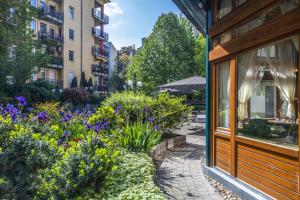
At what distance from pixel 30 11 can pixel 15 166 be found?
1722 centimetres

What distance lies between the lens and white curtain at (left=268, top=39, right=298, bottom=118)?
3.54 meters

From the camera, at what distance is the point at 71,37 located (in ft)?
105

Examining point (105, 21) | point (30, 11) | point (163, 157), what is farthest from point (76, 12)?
point (163, 157)

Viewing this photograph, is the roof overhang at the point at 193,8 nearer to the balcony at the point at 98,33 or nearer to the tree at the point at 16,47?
the tree at the point at 16,47

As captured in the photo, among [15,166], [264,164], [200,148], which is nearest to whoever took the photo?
[15,166]

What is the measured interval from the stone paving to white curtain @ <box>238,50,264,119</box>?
149cm

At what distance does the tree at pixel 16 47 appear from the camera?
54.0ft

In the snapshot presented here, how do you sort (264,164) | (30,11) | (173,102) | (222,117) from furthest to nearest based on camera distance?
(30,11), (173,102), (222,117), (264,164)

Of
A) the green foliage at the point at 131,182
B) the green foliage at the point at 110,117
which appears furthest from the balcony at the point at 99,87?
the green foliage at the point at 131,182

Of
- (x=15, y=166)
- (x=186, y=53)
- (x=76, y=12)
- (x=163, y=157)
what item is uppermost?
(x=76, y=12)

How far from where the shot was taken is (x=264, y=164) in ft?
12.9

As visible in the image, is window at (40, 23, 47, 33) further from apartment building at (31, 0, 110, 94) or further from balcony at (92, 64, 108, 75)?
balcony at (92, 64, 108, 75)

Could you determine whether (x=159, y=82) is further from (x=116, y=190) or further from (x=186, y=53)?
(x=116, y=190)

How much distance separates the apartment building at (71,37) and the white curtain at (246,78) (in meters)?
25.4
